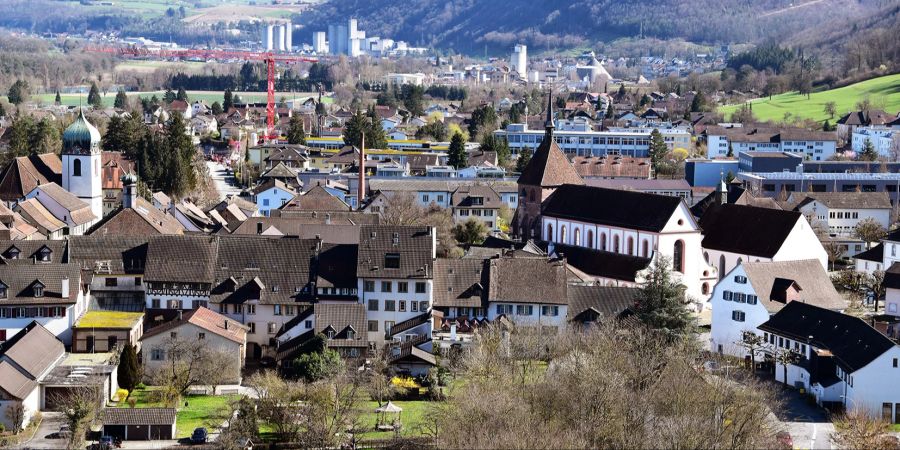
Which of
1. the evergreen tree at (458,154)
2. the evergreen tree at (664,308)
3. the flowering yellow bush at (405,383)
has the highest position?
the evergreen tree at (458,154)

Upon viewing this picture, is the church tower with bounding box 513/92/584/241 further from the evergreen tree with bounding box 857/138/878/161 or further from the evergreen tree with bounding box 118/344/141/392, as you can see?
the evergreen tree with bounding box 857/138/878/161

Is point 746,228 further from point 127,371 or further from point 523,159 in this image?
point 523,159

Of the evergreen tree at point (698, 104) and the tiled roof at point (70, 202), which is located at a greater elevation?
the evergreen tree at point (698, 104)

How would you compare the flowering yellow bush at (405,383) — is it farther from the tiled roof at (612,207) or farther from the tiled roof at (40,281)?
the tiled roof at (612,207)

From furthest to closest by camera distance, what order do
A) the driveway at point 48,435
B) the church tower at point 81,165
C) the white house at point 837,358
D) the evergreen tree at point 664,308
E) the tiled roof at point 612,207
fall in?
the church tower at point 81,165
the tiled roof at point 612,207
the evergreen tree at point 664,308
the white house at point 837,358
the driveway at point 48,435

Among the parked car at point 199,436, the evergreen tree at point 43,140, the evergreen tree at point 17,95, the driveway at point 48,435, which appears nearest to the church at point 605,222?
the parked car at point 199,436

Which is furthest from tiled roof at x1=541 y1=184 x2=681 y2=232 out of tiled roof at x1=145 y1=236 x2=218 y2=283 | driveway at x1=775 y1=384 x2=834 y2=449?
tiled roof at x1=145 y1=236 x2=218 y2=283
